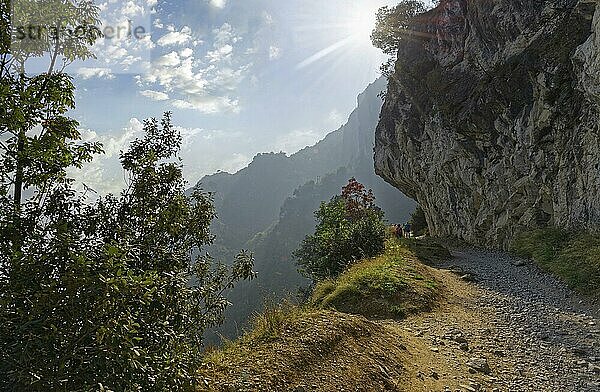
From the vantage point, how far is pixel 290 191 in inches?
6166

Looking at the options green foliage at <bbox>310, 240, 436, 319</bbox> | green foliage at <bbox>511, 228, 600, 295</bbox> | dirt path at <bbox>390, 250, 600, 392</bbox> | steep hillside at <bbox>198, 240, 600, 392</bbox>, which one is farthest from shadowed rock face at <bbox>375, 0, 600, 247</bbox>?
green foliage at <bbox>310, 240, 436, 319</bbox>

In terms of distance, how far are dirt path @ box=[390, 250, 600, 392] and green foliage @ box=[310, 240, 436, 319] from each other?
0.51 m

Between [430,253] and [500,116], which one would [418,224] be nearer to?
[500,116]

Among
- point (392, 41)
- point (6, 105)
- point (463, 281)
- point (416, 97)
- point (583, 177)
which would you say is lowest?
point (463, 281)

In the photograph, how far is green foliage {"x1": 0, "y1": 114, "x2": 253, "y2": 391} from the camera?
2.37 m

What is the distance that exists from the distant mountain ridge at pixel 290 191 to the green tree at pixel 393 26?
5375 cm

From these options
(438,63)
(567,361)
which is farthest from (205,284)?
(438,63)

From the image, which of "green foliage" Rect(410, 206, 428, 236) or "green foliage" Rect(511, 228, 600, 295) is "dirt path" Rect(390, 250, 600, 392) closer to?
"green foliage" Rect(511, 228, 600, 295)

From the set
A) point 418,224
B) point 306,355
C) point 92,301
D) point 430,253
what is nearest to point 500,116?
point 430,253

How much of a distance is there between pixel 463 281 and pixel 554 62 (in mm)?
10069

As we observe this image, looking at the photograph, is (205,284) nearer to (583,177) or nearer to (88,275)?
(88,275)

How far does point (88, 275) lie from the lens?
2.42m

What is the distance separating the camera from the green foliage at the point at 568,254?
10.1m

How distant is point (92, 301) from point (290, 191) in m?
154
